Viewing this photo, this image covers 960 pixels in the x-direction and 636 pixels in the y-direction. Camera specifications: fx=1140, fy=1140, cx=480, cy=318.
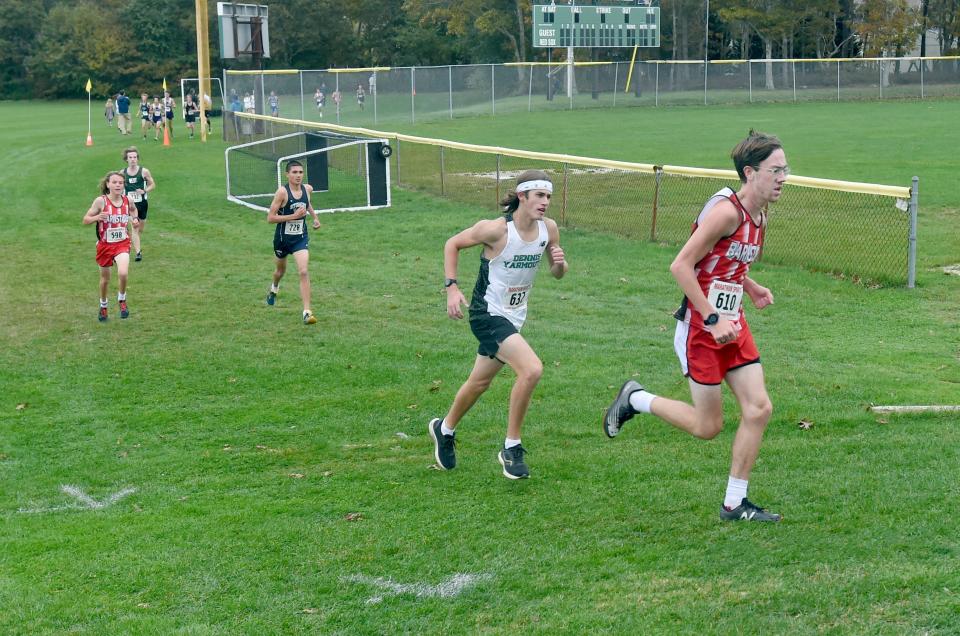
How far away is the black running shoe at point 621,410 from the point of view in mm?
6691

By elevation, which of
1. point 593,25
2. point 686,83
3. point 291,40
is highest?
point 291,40

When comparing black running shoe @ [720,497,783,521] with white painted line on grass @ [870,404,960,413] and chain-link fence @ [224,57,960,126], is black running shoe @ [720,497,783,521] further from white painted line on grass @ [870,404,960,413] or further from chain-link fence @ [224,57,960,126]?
chain-link fence @ [224,57,960,126]

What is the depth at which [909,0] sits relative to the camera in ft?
233

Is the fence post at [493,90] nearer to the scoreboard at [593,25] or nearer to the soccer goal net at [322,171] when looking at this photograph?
the scoreboard at [593,25]

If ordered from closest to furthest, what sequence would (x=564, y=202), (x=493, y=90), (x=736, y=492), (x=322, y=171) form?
1. (x=736, y=492)
2. (x=564, y=202)
3. (x=322, y=171)
4. (x=493, y=90)

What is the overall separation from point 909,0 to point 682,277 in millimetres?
72826

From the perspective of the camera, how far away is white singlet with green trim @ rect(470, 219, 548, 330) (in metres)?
6.84

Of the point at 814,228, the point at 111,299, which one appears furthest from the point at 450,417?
the point at 814,228

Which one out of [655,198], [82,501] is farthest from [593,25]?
[82,501]

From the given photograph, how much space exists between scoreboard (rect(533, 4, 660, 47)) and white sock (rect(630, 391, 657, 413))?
45340mm

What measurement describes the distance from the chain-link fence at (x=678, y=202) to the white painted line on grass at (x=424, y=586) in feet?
29.9

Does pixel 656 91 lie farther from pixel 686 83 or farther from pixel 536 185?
pixel 536 185

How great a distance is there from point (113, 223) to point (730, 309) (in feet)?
29.3

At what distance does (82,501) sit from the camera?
7.05 metres
